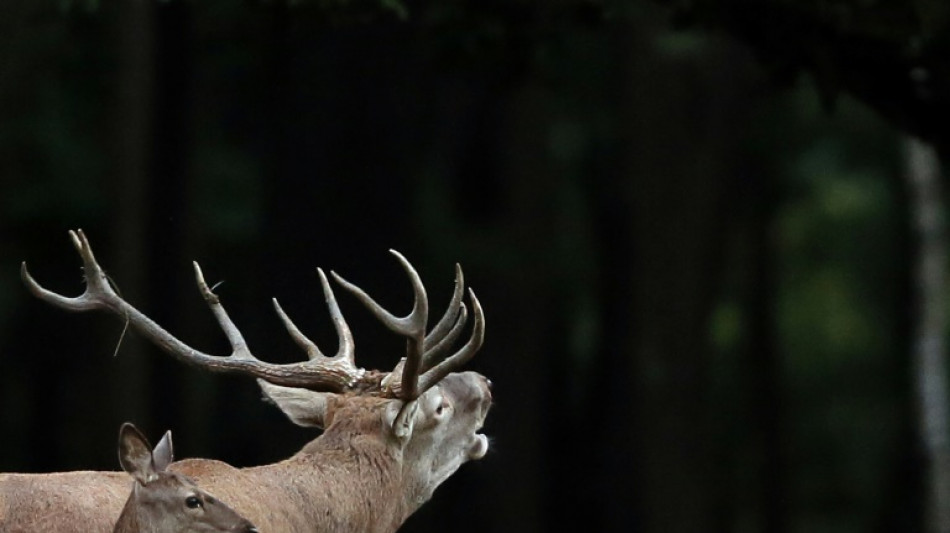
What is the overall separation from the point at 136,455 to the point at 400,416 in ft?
4.76

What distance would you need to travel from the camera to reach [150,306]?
16391 millimetres

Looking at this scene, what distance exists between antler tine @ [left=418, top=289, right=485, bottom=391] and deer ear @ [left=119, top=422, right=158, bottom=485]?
1.45m

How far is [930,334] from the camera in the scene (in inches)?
822

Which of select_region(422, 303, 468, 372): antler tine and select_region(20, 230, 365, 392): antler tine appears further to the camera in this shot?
select_region(422, 303, 468, 372): antler tine

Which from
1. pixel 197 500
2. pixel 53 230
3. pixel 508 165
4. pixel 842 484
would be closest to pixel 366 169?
pixel 508 165

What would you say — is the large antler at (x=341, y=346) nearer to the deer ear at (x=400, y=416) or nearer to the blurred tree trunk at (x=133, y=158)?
the deer ear at (x=400, y=416)

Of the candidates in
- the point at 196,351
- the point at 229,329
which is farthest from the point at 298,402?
the point at 196,351

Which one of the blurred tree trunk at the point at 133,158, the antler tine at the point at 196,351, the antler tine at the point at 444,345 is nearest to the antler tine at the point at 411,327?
the antler tine at the point at 444,345

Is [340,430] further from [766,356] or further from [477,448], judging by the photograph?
[766,356]

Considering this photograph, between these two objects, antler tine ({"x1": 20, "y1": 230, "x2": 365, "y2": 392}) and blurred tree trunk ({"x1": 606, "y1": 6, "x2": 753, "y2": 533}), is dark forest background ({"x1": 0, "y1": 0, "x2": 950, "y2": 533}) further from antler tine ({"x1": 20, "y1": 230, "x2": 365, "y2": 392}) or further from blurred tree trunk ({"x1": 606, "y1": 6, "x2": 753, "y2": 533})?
antler tine ({"x1": 20, "y1": 230, "x2": 365, "y2": 392})

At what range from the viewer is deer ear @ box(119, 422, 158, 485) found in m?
6.71

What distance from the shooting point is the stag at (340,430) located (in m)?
7.46

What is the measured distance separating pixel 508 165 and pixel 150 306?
3.55 m

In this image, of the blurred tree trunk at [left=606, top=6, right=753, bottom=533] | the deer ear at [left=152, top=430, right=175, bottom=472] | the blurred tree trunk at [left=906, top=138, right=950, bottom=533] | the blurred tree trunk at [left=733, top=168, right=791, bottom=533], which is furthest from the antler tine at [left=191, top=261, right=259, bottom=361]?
the blurred tree trunk at [left=733, top=168, right=791, bottom=533]
